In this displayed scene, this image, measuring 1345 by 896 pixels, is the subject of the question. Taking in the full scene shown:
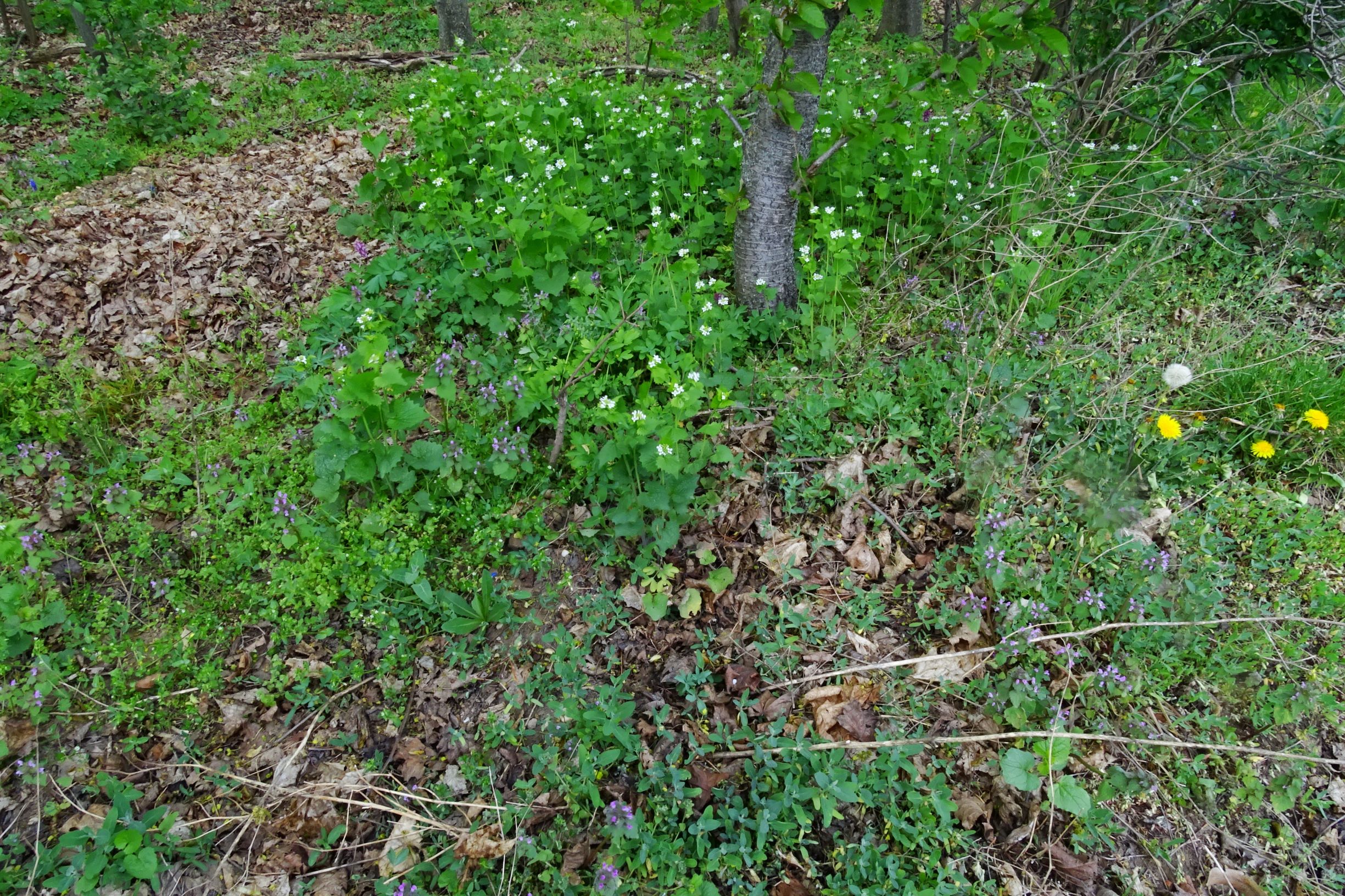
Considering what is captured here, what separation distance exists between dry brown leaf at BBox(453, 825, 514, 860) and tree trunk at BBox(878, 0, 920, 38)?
1058 cm

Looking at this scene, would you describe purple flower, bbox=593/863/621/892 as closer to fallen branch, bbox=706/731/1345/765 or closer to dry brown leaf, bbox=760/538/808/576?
fallen branch, bbox=706/731/1345/765

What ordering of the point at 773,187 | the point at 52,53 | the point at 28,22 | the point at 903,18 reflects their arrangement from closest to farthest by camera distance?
1. the point at 773,187
2. the point at 52,53
3. the point at 28,22
4. the point at 903,18

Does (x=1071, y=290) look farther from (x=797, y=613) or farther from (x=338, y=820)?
(x=338, y=820)

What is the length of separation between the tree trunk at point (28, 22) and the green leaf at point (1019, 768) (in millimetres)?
11674

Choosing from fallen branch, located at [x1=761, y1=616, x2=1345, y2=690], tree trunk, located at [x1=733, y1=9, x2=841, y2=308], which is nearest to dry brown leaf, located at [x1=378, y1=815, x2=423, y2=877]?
fallen branch, located at [x1=761, y1=616, x2=1345, y2=690]

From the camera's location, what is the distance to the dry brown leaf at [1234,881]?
2090 mm

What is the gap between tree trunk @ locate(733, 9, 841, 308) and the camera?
3.39 m

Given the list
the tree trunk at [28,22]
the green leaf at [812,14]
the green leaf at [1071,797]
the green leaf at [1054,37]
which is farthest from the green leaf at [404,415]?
the tree trunk at [28,22]

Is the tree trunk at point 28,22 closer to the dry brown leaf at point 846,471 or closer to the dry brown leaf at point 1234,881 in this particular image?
the dry brown leaf at point 846,471

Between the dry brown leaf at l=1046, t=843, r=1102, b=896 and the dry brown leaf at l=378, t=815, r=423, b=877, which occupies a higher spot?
the dry brown leaf at l=1046, t=843, r=1102, b=896

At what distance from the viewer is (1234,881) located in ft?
6.95

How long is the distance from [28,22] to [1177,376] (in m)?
11.7

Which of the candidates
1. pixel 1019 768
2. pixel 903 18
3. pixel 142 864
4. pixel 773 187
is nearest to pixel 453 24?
pixel 903 18

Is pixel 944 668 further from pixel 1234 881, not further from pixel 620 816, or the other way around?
pixel 620 816
